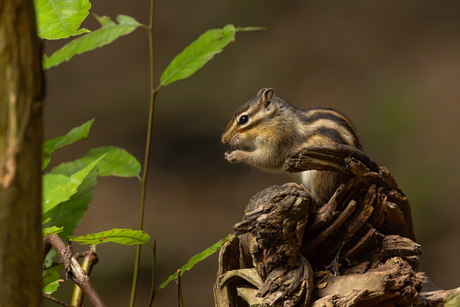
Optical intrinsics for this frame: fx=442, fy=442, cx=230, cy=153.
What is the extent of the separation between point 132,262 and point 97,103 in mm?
1402

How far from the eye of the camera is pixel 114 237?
1305 mm

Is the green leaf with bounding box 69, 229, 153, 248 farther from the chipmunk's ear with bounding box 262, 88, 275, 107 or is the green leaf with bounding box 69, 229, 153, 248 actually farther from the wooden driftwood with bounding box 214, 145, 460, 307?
the chipmunk's ear with bounding box 262, 88, 275, 107

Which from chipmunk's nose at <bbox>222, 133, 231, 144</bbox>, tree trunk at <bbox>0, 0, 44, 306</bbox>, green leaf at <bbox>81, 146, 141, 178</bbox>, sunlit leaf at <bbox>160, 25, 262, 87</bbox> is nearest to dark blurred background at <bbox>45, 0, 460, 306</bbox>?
chipmunk's nose at <bbox>222, 133, 231, 144</bbox>

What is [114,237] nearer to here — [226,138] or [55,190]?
[55,190]

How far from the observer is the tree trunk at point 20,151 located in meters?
0.47

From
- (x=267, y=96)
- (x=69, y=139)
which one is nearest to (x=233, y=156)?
(x=267, y=96)

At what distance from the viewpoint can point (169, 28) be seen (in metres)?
3.77

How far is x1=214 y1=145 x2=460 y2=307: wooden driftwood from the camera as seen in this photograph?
1.14 m

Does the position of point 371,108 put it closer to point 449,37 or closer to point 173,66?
point 449,37

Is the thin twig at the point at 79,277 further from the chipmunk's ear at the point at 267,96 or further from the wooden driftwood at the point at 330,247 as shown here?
the chipmunk's ear at the point at 267,96

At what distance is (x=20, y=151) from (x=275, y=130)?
4.92 ft

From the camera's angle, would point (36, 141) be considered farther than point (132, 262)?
No

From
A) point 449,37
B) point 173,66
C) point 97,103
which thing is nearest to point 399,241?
point 173,66

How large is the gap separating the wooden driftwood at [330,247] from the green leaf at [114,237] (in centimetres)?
27
